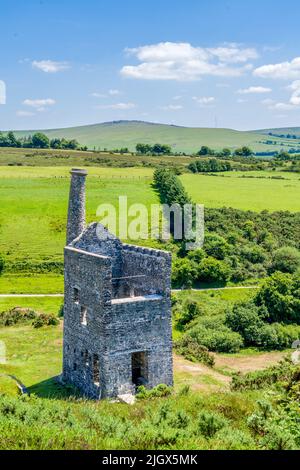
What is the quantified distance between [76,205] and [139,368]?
7834mm

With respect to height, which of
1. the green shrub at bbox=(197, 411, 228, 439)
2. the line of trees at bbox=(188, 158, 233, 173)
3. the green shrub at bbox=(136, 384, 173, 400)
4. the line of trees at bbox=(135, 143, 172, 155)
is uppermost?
the line of trees at bbox=(135, 143, 172, 155)

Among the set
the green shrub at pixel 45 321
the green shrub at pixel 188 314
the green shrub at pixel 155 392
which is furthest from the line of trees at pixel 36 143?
the green shrub at pixel 155 392

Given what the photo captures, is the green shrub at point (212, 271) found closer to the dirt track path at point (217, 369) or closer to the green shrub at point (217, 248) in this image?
the green shrub at point (217, 248)

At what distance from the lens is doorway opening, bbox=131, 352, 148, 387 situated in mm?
22125

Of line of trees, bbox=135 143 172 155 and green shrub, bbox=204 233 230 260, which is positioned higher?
line of trees, bbox=135 143 172 155

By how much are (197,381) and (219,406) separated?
32.1 ft

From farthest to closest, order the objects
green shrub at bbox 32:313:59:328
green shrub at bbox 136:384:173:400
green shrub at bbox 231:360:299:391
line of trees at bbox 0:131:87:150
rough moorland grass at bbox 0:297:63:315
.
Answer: line of trees at bbox 0:131:87:150, rough moorland grass at bbox 0:297:63:315, green shrub at bbox 32:313:59:328, green shrub at bbox 231:360:299:391, green shrub at bbox 136:384:173:400

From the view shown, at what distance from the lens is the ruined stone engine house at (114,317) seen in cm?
2095

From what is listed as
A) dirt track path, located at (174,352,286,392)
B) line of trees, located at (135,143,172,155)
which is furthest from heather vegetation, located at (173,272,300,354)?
line of trees, located at (135,143,172,155)

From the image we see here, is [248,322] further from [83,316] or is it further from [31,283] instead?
[31,283]

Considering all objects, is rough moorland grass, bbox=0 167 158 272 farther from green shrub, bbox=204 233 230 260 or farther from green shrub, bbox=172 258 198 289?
green shrub, bbox=204 233 230 260

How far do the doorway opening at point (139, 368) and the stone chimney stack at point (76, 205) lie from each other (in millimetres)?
6476

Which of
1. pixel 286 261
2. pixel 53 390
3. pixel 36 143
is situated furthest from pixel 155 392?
pixel 36 143

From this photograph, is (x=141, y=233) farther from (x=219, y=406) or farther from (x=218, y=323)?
(x=219, y=406)
